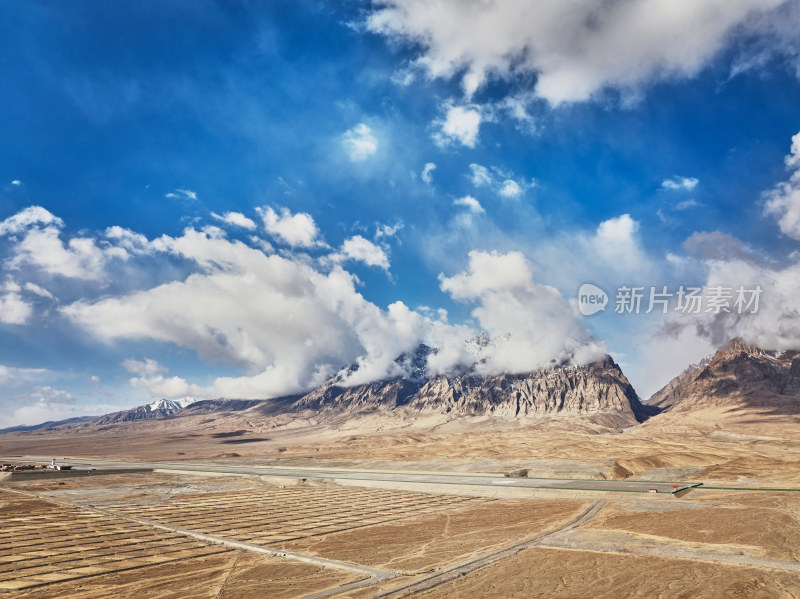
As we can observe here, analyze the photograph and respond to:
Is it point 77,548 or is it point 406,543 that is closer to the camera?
point 77,548

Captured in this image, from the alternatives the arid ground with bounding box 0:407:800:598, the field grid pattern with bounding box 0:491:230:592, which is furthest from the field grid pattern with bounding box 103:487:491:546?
the field grid pattern with bounding box 0:491:230:592

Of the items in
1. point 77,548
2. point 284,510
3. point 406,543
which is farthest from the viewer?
point 284,510

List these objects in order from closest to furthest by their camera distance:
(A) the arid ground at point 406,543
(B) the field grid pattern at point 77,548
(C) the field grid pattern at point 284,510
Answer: (A) the arid ground at point 406,543 < (B) the field grid pattern at point 77,548 < (C) the field grid pattern at point 284,510

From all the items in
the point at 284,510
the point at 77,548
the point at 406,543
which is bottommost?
the point at 284,510

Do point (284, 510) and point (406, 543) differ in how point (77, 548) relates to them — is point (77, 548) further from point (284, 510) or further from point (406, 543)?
point (406, 543)

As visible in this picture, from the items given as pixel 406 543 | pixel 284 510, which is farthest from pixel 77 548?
pixel 406 543

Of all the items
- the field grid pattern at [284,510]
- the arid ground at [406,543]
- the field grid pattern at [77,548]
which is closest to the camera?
the arid ground at [406,543]

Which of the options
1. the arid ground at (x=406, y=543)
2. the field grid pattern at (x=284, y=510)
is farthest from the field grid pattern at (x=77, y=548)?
the field grid pattern at (x=284, y=510)

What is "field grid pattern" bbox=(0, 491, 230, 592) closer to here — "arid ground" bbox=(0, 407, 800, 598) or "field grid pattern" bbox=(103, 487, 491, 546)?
"arid ground" bbox=(0, 407, 800, 598)

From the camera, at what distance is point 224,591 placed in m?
15.5

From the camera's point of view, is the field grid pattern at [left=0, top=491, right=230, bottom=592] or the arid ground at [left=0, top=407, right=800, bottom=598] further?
the field grid pattern at [left=0, top=491, right=230, bottom=592]

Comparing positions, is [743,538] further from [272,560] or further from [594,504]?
[272,560]

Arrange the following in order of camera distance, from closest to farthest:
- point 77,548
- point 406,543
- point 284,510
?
point 77,548, point 406,543, point 284,510

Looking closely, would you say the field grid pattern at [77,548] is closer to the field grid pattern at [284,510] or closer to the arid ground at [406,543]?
the arid ground at [406,543]
